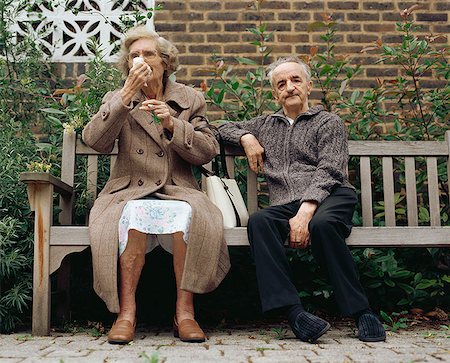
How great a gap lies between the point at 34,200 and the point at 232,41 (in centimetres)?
228

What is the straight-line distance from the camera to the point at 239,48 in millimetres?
4980

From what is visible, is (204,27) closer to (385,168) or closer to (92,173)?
(92,173)

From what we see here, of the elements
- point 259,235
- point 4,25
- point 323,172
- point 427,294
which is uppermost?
point 4,25

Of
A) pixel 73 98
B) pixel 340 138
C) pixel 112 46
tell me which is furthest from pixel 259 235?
pixel 112 46

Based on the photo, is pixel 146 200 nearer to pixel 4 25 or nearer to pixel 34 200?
pixel 34 200

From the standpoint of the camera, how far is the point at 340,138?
11.6 ft

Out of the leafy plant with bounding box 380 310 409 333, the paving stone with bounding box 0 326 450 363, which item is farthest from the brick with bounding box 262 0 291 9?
the paving stone with bounding box 0 326 450 363

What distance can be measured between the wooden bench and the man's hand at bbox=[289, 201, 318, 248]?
0.25 meters

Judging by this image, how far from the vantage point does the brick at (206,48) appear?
4.96 metres

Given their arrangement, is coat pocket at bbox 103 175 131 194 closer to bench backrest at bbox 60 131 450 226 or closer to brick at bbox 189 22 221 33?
bench backrest at bbox 60 131 450 226

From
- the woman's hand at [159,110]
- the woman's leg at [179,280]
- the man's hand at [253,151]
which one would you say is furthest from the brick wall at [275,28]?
the woman's leg at [179,280]

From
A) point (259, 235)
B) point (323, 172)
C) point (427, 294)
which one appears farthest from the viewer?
point (427, 294)

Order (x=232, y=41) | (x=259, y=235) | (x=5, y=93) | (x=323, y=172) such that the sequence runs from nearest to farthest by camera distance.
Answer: (x=259, y=235) → (x=323, y=172) → (x=5, y=93) → (x=232, y=41)

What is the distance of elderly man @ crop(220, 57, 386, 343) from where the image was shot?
9.99 feet
